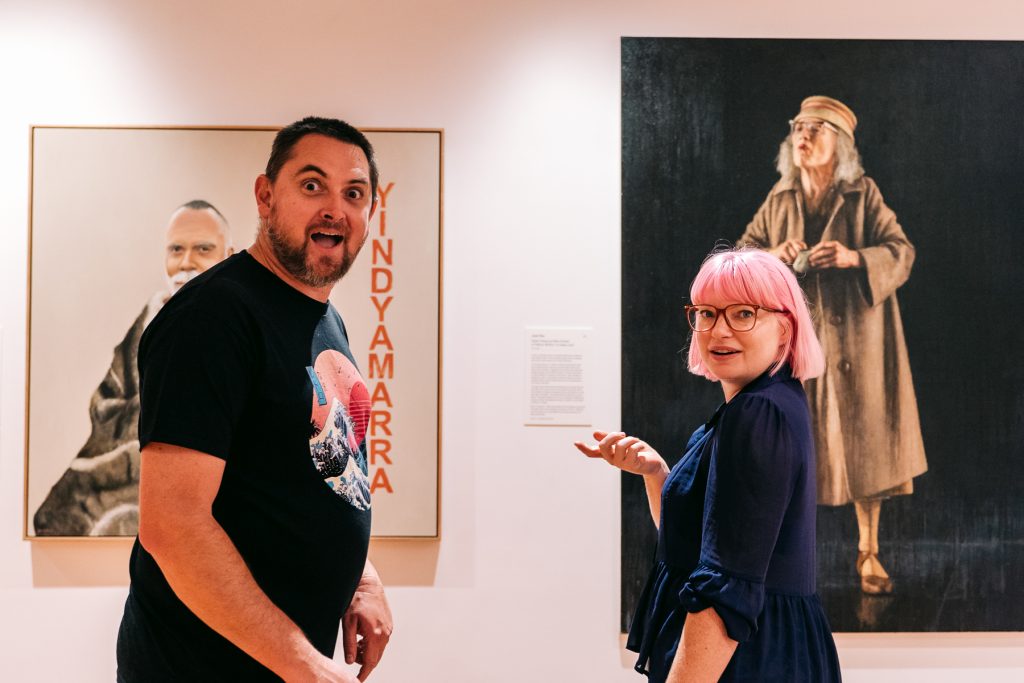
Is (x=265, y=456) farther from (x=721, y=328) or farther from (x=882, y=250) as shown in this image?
(x=882, y=250)

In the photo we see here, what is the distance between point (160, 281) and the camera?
2756mm

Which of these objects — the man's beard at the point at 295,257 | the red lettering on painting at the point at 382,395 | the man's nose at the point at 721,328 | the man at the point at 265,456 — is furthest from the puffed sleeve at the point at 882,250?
the man's beard at the point at 295,257

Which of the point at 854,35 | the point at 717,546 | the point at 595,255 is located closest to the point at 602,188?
the point at 595,255

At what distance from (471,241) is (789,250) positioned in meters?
1.07

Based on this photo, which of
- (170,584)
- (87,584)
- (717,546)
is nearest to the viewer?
(170,584)

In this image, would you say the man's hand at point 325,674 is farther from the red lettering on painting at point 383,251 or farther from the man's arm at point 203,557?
the red lettering on painting at point 383,251

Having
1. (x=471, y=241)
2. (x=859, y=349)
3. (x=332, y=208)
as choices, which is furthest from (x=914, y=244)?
(x=332, y=208)

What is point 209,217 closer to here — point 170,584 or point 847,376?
point 170,584

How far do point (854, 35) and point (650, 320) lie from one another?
1220 mm

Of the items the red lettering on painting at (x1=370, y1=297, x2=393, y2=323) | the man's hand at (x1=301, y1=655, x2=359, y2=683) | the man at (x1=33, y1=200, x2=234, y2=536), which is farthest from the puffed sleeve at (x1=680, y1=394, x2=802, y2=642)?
the man at (x1=33, y1=200, x2=234, y2=536)

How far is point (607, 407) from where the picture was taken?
279 centimetres

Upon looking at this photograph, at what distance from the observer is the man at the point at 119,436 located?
8.86 feet

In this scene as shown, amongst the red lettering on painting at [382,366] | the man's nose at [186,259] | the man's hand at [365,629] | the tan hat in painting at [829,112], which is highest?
the tan hat in painting at [829,112]

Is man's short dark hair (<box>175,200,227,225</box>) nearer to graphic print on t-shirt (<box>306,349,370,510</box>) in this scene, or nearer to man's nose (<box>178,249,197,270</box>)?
A: man's nose (<box>178,249,197,270</box>)
